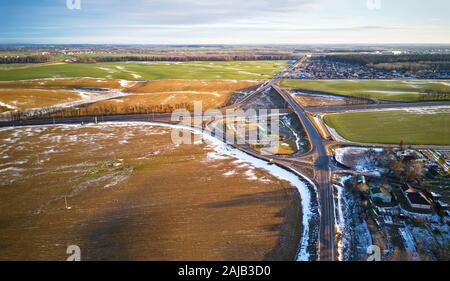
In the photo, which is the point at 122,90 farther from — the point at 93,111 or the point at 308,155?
the point at 308,155

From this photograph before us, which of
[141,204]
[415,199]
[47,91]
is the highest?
[47,91]

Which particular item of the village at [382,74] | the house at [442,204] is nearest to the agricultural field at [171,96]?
the village at [382,74]

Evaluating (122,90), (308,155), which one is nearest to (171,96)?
(122,90)

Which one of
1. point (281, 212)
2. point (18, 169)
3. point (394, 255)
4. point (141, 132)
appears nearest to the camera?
point (394, 255)

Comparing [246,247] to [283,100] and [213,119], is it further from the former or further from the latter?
[283,100]
